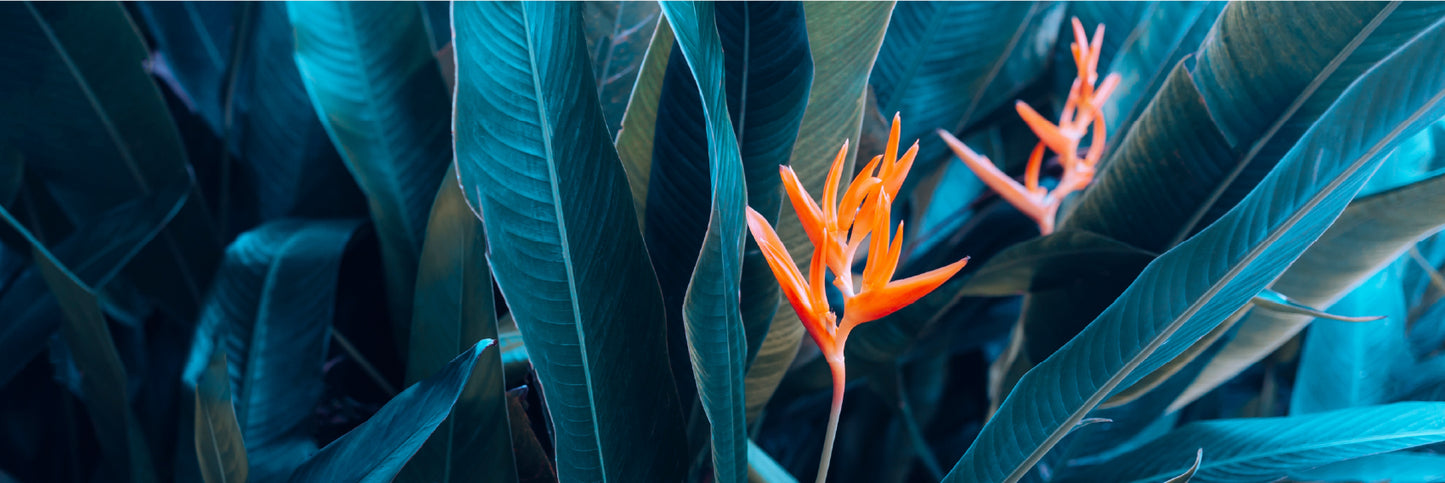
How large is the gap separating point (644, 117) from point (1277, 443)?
38 cm

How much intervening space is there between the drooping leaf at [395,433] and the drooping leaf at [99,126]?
0.94ft

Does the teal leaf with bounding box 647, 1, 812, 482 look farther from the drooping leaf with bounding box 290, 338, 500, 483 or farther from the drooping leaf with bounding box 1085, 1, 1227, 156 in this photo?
the drooping leaf with bounding box 1085, 1, 1227, 156

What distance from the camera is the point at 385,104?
18.9 inches

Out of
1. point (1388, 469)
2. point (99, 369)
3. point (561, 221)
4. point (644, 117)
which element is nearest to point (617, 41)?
point (644, 117)

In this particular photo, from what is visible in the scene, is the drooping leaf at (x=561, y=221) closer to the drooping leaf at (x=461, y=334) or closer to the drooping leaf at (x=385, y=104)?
the drooping leaf at (x=461, y=334)

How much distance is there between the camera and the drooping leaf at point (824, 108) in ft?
1.29

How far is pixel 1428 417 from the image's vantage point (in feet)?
1.19

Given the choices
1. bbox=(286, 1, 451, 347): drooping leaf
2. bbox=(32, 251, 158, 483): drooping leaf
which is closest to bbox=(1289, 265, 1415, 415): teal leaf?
bbox=(286, 1, 451, 347): drooping leaf

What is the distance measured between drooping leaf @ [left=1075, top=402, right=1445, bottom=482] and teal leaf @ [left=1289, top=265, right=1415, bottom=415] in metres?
0.16

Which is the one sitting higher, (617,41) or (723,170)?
(617,41)

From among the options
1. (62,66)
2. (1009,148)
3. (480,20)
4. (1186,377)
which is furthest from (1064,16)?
(62,66)

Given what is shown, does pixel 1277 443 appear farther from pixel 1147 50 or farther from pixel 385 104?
pixel 385 104

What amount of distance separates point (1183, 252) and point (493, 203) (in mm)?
280

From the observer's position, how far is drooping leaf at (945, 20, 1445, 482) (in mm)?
275
